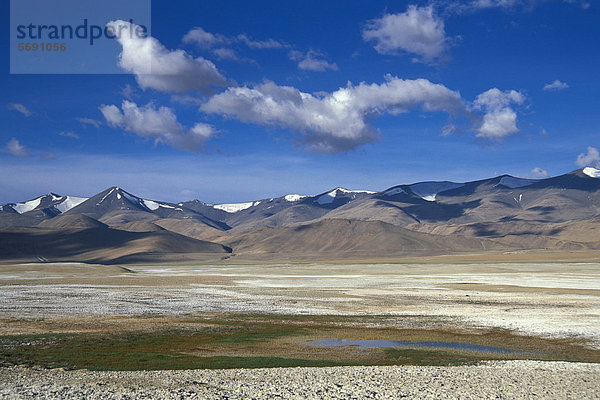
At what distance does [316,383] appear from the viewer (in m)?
21.4

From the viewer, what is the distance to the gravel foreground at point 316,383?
64.9 feet

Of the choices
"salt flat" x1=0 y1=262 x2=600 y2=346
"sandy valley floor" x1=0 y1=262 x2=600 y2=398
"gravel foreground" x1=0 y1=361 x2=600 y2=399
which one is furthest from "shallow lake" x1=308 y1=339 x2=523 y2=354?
"salt flat" x1=0 y1=262 x2=600 y2=346

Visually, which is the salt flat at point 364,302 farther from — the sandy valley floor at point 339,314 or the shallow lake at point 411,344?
the shallow lake at point 411,344

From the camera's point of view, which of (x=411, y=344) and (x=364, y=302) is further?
(x=364, y=302)

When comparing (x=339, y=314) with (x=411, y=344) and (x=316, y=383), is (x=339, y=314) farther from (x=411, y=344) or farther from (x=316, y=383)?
(x=316, y=383)

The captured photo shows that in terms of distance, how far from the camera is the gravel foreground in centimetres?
1978

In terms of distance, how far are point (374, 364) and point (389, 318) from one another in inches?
687

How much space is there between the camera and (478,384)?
21547mm

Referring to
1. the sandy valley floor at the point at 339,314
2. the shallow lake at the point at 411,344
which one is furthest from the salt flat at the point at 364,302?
the shallow lake at the point at 411,344

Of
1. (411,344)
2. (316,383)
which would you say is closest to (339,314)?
(411,344)

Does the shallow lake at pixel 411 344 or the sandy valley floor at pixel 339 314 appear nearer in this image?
the sandy valley floor at pixel 339 314

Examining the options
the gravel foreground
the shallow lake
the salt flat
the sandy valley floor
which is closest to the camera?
the gravel foreground

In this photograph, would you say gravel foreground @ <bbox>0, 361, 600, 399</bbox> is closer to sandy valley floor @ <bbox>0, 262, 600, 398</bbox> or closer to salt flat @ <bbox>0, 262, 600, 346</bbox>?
sandy valley floor @ <bbox>0, 262, 600, 398</bbox>

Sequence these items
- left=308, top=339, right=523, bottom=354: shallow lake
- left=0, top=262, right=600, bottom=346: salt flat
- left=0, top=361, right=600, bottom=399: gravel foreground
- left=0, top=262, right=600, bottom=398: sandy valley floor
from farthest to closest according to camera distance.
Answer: left=0, top=262, right=600, bottom=346: salt flat
left=308, top=339, right=523, bottom=354: shallow lake
left=0, top=262, right=600, bottom=398: sandy valley floor
left=0, top=361, right=600, bottom=399: gravel foreground
